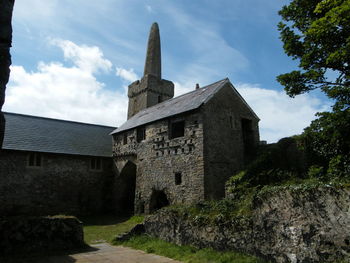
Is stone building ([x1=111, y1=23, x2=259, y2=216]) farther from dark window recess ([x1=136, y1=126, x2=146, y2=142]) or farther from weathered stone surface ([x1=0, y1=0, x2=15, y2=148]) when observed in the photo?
weathered stone surface ([x1=0, y1=0, x2=15, y2=148])

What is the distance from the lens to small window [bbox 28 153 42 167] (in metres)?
18.2

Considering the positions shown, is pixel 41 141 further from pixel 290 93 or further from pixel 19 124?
pixel 290 93

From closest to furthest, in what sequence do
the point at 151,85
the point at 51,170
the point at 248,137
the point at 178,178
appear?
the point at 178,178 → the point at 248,137 → the point at 51,170 → the point at 151,85

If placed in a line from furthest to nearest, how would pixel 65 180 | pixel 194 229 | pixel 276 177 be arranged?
1. pixel 65 180
2. pixel 276 177
3. pixel 194 229

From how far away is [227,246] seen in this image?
6969 millimetres

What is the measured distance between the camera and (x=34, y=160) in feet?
60.0

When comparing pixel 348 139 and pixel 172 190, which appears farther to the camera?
pixel 172 190

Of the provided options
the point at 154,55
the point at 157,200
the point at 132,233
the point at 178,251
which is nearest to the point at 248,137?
the point at 157,200

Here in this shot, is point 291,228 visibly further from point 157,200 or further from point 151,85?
point 151,85

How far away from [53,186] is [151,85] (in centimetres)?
1659

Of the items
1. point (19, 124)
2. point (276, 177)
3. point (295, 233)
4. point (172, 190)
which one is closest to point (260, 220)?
point (295, 233)

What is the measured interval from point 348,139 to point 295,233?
4.95 metres

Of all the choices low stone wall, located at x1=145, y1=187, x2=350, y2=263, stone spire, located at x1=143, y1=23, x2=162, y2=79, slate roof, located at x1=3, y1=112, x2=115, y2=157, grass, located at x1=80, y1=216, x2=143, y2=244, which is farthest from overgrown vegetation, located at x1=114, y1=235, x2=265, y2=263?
stone spire, located at x1=143, y1=23, x2=162, y2=79

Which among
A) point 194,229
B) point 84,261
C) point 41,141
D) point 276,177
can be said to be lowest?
point 84,261
